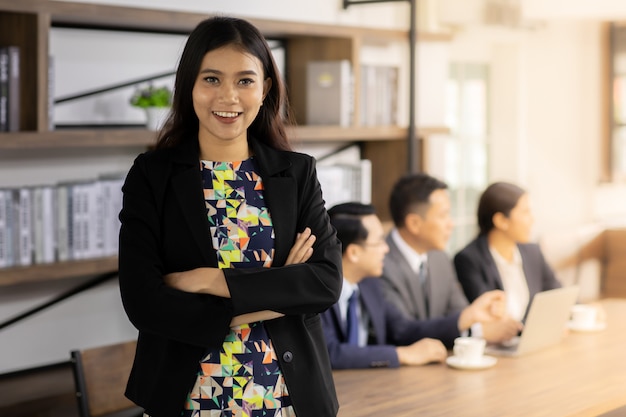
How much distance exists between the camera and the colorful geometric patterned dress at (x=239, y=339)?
1.99 m

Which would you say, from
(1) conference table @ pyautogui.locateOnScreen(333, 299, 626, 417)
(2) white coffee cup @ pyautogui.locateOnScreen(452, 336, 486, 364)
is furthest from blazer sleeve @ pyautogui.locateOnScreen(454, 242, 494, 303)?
(2) white coffee cup @ pyautogui.locateOnScreen(452, 336, 486, 364)

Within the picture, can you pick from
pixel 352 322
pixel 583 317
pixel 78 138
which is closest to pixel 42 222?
pixel 78 138

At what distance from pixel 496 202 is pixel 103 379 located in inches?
72.5

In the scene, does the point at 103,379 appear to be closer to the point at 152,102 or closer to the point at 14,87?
the point at 14,87

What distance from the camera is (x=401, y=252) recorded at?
3.76m

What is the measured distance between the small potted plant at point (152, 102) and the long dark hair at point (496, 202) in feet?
4.16

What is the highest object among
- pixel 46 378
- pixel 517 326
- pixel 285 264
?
pixel 285 264

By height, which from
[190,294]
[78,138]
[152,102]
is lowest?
[190,294]

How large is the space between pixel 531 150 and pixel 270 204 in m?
4.59

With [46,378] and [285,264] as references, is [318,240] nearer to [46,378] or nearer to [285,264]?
[285,264]

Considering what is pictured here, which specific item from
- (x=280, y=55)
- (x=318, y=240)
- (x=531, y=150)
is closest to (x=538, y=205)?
(x=531, y=150)

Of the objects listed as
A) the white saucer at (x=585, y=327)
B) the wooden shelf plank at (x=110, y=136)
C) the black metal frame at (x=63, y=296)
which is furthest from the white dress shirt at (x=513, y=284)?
the black metal frame at (x=63, y=296)

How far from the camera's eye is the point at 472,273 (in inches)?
157

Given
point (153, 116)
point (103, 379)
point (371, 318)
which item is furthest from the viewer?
point (153, 116)
